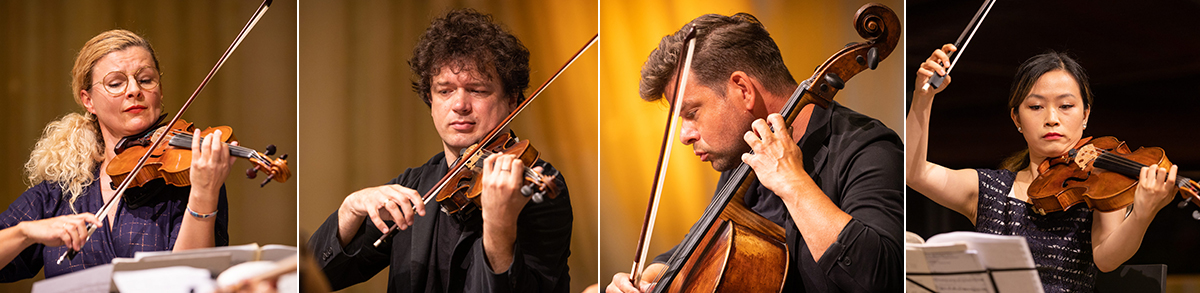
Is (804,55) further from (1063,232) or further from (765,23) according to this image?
(1063,232)

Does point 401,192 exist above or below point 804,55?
below

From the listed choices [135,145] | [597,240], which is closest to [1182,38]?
[597,240]

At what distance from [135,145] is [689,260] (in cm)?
171

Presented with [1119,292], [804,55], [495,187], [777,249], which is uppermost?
[804,55]

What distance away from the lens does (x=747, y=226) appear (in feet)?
6.19

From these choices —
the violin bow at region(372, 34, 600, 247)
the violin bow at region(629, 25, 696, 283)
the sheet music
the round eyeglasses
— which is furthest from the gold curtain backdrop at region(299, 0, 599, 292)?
the sheet music

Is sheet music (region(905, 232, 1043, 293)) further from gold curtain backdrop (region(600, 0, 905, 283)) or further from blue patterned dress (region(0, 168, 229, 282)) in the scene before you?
blue patterned dress (region(0, 168, 229, 282))

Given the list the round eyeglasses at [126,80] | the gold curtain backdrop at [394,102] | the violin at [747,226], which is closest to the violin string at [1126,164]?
the violin at [747,226]

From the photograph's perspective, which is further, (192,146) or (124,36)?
(124,36)

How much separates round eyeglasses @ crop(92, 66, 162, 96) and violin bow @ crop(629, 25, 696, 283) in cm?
160

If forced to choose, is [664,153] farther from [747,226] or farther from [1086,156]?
[1086,156]

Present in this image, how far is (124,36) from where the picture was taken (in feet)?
7.76

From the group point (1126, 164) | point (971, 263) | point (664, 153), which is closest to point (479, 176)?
point (664, 153)

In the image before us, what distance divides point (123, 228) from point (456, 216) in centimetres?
105
